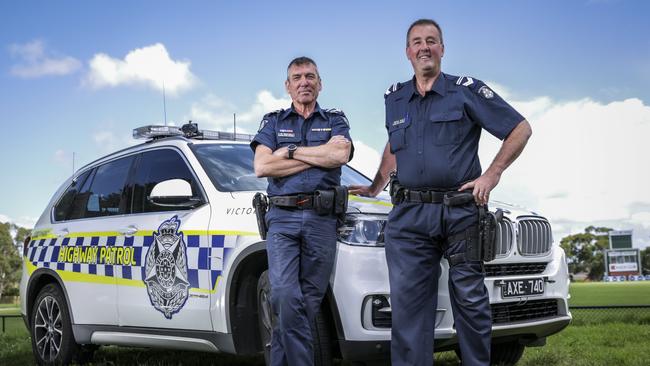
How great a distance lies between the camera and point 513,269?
4637 mm

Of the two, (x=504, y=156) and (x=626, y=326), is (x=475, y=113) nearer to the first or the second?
(x=504, y=156)

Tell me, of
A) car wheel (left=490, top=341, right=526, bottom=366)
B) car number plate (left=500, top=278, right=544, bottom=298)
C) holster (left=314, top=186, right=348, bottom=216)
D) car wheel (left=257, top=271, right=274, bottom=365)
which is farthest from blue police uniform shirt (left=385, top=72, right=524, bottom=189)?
car wheel (left=490, top=341, right=526, bottom=366)

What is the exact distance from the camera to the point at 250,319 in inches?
186

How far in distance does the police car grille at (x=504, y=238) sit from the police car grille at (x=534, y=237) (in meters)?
0.11

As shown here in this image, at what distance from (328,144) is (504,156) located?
979mm

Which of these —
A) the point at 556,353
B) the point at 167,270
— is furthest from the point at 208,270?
the point at 556,353

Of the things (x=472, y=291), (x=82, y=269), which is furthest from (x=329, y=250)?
(x=82, y=269)

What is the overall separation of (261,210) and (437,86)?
1249 millimetres

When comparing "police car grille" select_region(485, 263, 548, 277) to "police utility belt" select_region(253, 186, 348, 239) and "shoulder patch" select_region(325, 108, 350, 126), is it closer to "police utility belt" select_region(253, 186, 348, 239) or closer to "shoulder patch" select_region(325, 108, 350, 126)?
"police utility belt" select_region(253, 186, 348, 239)

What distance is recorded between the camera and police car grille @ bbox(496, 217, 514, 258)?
453 centimetres

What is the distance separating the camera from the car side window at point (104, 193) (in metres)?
6.20

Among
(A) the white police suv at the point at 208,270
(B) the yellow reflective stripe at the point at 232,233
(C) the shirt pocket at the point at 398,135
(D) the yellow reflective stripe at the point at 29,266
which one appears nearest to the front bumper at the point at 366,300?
(A) the white police suv at the point at 208,270

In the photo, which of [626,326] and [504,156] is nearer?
[504,156]

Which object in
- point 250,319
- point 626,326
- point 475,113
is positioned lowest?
point 626,326
